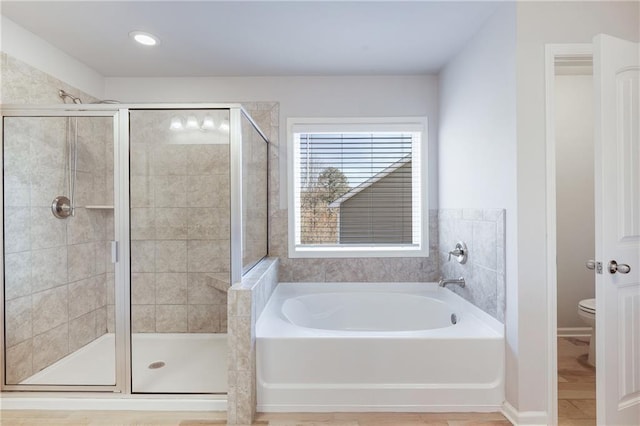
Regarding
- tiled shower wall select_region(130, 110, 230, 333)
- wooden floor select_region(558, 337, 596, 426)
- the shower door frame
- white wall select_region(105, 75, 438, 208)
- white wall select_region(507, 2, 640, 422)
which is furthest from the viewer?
white wall select_region(105, 75, 438, 208)

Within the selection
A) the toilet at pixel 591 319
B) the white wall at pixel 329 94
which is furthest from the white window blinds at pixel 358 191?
the toilet at pixel 591 319

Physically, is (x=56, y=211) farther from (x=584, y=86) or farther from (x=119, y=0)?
(x=584, y=86)

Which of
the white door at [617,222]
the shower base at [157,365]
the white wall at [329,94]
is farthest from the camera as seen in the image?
the white wall at [329,94]

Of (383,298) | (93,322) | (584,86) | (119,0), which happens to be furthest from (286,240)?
(584,86)

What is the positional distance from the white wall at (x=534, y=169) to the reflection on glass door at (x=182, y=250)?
1848 millimetres

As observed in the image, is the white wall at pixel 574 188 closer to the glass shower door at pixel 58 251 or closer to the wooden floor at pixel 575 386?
the wooden floor at pixel 575 386

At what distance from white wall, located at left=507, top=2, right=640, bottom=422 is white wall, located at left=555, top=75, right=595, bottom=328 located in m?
1.40

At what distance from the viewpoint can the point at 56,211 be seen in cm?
243

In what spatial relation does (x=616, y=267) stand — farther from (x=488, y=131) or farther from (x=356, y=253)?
(x=356, y=253)

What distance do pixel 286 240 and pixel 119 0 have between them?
201 cm

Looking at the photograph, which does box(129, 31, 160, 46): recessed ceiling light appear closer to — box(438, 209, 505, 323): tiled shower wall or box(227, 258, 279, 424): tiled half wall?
box(227, 258, 279, 424): tiled half wall

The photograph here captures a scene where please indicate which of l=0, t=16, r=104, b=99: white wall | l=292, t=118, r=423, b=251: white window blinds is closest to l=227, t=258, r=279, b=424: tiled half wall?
l=292, t=118, r=423, b=251: white window blinds

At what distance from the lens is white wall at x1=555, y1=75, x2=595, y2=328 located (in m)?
3.02

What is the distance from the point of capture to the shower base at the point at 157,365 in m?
2.14
